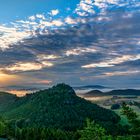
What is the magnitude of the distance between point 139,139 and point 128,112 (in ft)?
67.1

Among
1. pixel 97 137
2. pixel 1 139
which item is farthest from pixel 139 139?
pixel 1 139

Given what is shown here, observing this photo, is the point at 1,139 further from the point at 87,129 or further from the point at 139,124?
the point at 139,124

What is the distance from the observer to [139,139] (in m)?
131

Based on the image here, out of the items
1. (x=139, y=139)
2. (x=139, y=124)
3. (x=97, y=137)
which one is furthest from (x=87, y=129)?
(x=139, y=124)

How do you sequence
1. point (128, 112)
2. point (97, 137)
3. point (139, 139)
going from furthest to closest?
point (97, 137), point (139, 139), point (128, 112)

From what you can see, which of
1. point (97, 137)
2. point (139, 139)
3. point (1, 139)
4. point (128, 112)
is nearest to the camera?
point (128, 112)

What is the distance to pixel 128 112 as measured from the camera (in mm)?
115562

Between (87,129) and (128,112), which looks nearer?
(128,112)

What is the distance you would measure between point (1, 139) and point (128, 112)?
324 ft

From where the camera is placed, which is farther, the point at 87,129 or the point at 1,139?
the point at 1,139

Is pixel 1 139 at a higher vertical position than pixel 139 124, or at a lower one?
lower

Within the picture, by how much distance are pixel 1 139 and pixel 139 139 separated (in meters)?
89.2

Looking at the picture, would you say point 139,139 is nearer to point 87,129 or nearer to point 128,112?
point 128,112

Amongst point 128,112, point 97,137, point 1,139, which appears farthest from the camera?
point 1,139
